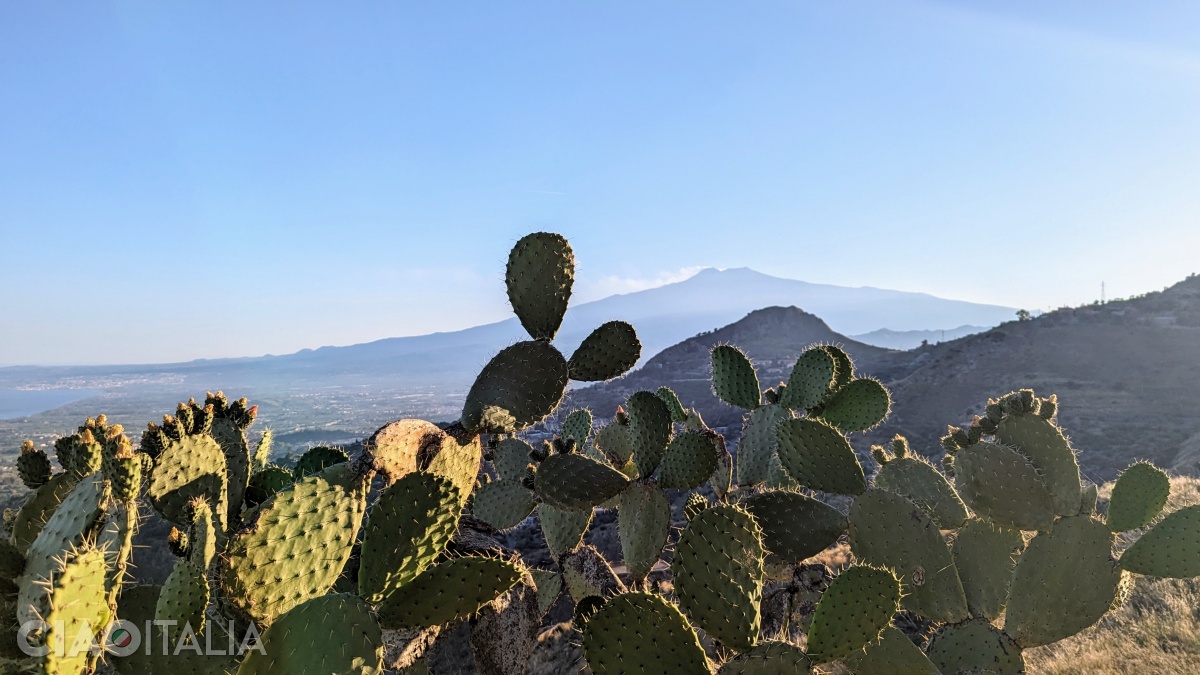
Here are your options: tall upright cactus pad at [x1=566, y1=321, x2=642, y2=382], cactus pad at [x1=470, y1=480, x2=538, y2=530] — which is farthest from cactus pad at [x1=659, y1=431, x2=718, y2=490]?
cactus pad at [x1=470, y1=480, x2=538, y2=530]

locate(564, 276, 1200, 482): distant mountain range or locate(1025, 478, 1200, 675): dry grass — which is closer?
locate(1025, 478, 1200, 675): dry grass

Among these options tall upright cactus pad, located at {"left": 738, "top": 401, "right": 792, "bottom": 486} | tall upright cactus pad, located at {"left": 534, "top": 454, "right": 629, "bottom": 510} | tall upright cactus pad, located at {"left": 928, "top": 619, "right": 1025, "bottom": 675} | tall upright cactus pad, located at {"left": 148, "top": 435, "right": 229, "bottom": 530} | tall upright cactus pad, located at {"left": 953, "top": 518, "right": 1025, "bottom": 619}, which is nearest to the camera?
tall upright cactus pad, located at {"left": 148, "top": 435, "right": 229, "bottom": 530}

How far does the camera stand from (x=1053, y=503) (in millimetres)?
4109

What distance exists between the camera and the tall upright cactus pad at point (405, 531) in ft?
7.43

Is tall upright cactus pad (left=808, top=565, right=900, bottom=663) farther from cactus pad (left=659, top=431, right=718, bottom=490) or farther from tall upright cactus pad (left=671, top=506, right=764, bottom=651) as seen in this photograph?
cactus pad (left=659, top=431, right=718, bottom=490)

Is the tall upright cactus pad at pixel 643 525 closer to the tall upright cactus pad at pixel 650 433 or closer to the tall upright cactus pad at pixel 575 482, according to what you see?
the tall upright cactus pad at pixel 650 433

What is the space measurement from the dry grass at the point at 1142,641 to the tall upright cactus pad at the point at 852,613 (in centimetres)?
319

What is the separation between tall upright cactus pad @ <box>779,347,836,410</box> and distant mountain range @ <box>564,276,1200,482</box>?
50.0 ft

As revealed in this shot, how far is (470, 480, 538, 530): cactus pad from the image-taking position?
14.4 ft

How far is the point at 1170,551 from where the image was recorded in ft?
13.4

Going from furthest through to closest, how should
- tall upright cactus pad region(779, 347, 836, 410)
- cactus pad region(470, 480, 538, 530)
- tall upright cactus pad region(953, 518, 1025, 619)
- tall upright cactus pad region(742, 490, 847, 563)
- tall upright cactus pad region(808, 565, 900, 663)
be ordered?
tall upright cactus pad region(779, 347, 836, 410) → cactus pad region(470, 480, 538, 530) → tall upright cactus pad region(953, 518, 1025, 619) → tall upright cactus pad region(742, 490, 847, 563) → tall upright cactus pad region(808, 565, 900, 663)

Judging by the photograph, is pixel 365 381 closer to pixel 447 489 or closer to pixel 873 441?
pixel 873 441

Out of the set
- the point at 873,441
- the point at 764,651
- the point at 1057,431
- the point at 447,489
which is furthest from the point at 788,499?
the point at 873,441

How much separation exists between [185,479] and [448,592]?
1.29m
